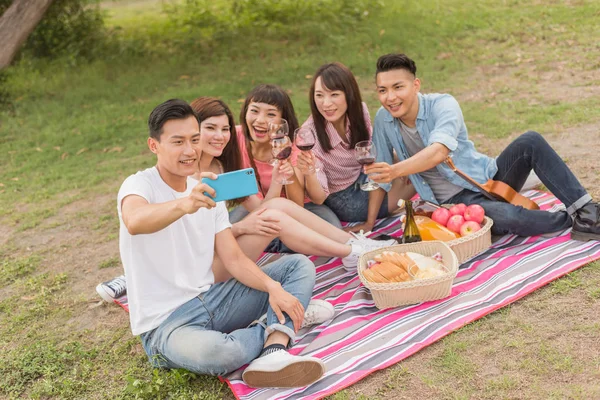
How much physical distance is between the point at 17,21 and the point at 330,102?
7679 mm

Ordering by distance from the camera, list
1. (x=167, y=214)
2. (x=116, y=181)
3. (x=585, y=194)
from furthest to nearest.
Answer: (x=116, y=181) < (x=585, y=194) < (x=167, y=214)

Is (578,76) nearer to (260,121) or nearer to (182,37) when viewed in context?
(260,121)

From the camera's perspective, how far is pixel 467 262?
15.2 ft

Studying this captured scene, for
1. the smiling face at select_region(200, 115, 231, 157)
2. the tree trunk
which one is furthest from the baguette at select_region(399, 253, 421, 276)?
the tree trunk

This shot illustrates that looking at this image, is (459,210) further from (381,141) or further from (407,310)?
(407,310)

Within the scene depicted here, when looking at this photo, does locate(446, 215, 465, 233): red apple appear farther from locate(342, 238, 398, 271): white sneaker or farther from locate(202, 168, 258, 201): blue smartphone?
locate(202, 168, 258, 201): blue smartphone

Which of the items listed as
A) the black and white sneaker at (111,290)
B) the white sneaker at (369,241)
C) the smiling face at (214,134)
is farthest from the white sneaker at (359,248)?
the black and white sneaker at (111,290)

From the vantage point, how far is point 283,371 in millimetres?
3383

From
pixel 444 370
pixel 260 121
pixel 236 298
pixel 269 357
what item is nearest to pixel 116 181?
pixel 260 121

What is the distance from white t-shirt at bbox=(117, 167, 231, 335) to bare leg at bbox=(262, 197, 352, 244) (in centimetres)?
97

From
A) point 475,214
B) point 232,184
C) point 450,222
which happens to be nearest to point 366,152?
point 450,222

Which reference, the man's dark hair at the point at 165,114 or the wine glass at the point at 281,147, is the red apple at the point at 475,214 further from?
the man's dark hair at the point at 165,114

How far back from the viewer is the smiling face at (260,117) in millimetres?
4812

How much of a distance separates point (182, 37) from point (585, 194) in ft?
33.9
